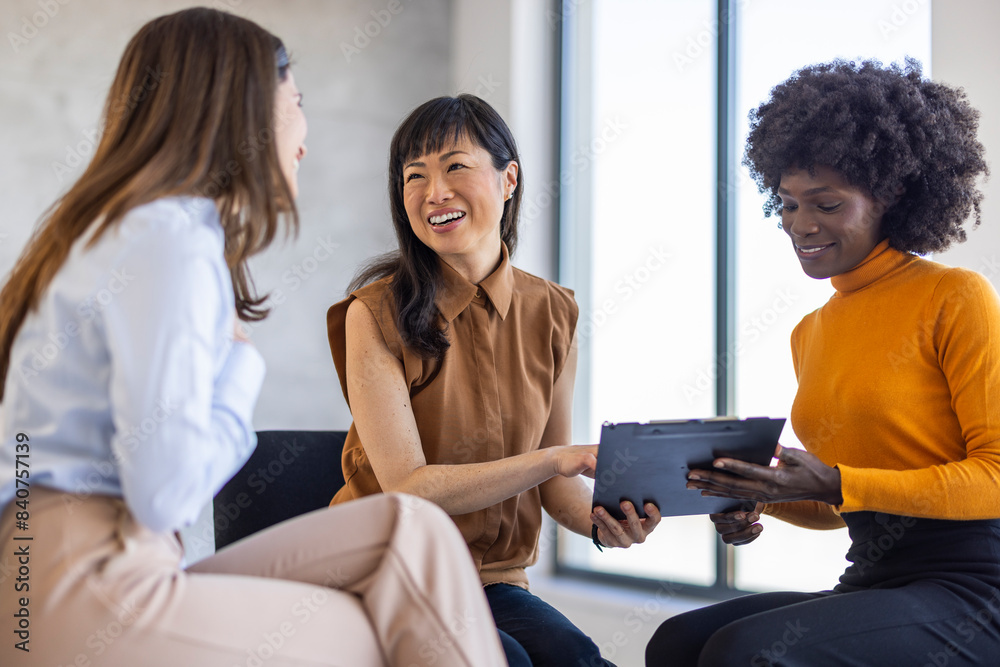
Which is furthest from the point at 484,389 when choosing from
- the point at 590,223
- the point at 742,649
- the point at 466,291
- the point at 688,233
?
the point at 590,223

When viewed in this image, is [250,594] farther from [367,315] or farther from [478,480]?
[367,315]

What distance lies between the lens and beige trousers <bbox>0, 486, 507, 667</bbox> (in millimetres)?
877

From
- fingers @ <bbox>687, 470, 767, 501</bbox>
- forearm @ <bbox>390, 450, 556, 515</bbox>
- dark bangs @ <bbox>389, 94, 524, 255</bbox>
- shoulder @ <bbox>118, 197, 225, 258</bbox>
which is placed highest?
dark bangs @ <bbox>389, 94, 524, 255</bbox>

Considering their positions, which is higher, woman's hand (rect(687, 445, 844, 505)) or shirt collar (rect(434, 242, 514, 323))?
shirt collar (rect(434, 242, 514, 323))

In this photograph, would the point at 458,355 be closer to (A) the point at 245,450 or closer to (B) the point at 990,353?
(A) the point at 245,450

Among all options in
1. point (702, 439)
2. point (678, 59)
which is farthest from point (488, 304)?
point (678, 59)

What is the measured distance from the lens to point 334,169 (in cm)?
338

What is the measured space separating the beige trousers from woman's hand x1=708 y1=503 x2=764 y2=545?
0.70m

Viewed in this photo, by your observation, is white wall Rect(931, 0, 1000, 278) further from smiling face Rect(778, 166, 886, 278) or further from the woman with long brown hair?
the woman with long brown hair

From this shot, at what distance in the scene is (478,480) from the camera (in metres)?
1.48

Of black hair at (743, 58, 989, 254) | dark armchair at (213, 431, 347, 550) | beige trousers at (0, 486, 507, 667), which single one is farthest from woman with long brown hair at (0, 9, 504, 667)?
black hair at (743, 58, 989, 254)

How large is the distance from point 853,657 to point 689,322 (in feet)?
6.03

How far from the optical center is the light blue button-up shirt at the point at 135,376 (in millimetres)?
868

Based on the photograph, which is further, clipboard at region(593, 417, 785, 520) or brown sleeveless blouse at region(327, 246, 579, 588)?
brown sleeveless blouse at region(327, 246, 579, 588)
